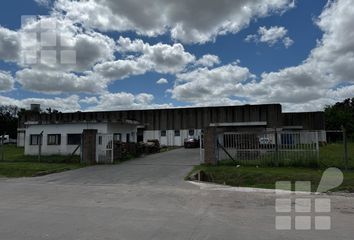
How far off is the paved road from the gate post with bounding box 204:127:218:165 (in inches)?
219

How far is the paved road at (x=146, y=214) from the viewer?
693 centimetres

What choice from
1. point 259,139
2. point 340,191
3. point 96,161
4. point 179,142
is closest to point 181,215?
point 340,191

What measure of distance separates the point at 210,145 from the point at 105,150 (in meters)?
8.55

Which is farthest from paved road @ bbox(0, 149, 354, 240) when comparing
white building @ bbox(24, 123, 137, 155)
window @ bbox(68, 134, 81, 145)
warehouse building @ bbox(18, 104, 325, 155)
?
warehouse building @ bbox(18, 104, 325, 155)

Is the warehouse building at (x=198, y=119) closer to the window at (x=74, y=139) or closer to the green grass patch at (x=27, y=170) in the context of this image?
the window at (x=74, y=139)

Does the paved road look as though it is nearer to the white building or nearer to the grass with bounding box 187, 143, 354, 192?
the grass with bounding box 187, 143, 354, 192

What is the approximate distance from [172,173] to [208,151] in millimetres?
2920

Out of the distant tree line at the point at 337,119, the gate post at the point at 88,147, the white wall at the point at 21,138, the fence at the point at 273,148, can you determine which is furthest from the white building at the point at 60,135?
the distant tree line at the point at 337,119

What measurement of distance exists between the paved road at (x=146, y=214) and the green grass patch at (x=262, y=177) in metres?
1.98

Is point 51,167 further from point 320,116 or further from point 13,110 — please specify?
point 13,110

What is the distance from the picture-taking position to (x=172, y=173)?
18859mm

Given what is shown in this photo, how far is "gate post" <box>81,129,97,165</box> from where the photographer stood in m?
25.0

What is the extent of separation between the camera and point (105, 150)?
25.6 meters

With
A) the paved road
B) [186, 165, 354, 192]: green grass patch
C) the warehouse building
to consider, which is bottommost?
the paved road
